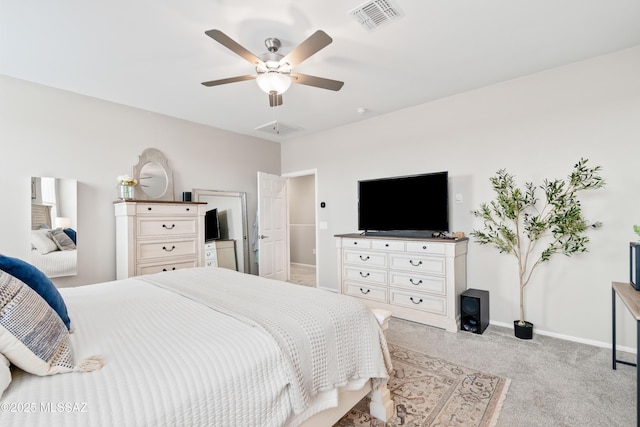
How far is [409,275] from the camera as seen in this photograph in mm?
3445

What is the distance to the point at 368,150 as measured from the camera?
14.4 feet

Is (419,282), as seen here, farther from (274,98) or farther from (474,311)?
(274,98)

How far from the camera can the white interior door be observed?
4793 mm

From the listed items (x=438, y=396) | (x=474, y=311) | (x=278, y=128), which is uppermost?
(x=278, y=128)

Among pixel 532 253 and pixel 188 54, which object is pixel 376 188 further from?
pixel 188 54

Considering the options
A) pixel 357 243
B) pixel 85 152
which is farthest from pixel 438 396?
pixel 85 152

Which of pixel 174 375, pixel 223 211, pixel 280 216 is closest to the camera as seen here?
pixel 174 375

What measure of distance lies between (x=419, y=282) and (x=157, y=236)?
3.08 m

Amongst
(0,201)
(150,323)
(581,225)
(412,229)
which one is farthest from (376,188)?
(0,201)

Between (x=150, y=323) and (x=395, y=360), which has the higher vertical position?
(x=150, y=323)

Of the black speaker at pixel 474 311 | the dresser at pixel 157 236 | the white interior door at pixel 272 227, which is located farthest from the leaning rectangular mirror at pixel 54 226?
the black speaker at pixel 474 311

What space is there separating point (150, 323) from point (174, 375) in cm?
55

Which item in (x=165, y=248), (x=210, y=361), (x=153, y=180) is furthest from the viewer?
(x=153, y=180)

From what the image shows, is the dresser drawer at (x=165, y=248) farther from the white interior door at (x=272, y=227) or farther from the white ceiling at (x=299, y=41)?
the white ceiling at (x=299, y=41)
